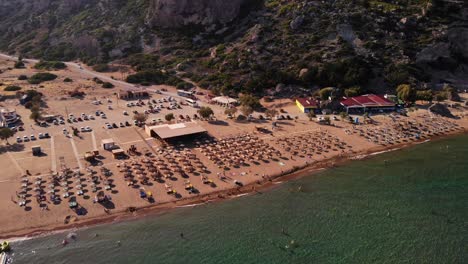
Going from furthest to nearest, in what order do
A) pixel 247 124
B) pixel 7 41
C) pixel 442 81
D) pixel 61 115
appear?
pixel 7 41 → pixel 442 81 → pixel 61 115 → pixel 247 124

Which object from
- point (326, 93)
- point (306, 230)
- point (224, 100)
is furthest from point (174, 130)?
point (326, 93)

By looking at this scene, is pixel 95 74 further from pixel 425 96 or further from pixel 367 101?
pixel 425 96

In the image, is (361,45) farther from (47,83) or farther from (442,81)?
(47,83)

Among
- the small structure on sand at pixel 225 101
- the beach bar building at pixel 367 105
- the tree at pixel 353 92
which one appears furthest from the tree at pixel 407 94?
the small structure on sand at pixel 225 101

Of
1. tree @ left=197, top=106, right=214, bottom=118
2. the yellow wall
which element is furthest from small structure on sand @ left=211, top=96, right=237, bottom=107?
the yellow wall

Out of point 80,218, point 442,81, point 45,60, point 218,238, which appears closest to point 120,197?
point 80,218

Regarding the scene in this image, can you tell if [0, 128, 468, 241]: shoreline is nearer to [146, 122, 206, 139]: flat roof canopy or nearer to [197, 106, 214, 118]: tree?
[146, 122, 206, 139]: flat roof canopy

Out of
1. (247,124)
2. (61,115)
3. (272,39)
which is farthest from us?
(272,39)
